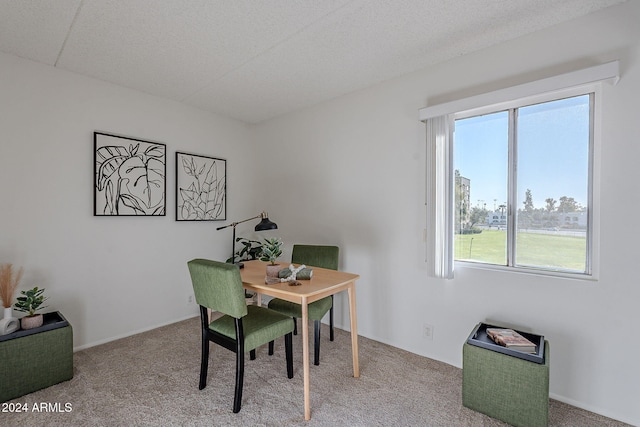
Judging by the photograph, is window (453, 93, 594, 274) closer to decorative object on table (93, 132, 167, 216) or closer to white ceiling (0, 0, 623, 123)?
white ceiling (0, 0, 623, 123)

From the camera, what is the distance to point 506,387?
1.68 metres

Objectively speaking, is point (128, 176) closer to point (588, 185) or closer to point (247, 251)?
point (247, 251)

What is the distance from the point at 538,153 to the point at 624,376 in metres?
1.43

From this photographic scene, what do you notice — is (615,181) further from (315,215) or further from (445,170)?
(315,215)

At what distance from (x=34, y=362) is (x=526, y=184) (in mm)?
3573

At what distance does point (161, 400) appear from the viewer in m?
1.89

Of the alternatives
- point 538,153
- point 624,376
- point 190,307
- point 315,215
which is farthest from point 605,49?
point 190,307

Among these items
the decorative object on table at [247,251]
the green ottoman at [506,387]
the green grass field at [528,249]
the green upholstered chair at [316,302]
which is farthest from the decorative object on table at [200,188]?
the green ottoman at [506,387]

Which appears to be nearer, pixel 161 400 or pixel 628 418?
pixel 628 418

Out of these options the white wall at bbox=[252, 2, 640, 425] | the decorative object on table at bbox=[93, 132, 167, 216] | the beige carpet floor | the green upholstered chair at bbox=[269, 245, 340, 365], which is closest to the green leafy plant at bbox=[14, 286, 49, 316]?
the beige carpet floor

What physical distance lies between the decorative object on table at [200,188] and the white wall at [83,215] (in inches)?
3.2

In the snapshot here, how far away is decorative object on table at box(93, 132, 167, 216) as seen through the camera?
265 cm

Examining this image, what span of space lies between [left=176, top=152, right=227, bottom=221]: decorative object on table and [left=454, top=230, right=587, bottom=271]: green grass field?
266cm

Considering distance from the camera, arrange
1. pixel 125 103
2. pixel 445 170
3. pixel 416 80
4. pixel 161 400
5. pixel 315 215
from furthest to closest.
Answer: pixel 315 215 < pixel 125 103 < pixel 416 80 < pixel 445 170 < pixel 161 400
